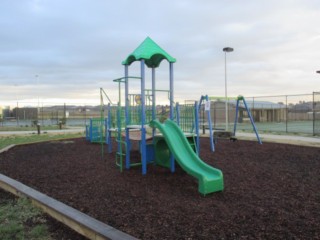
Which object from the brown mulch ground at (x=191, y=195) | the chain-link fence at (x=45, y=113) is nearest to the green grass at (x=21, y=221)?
the brown mulch ground at (x=191, y=195)

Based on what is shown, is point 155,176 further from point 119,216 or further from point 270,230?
point 270,230

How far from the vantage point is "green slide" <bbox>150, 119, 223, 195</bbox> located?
16.6ft

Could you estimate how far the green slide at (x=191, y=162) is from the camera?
5.05 metres

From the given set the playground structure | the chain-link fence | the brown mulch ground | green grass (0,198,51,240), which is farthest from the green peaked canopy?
the chain-link fence

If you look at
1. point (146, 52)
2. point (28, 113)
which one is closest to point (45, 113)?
Answer: point (28, 113)

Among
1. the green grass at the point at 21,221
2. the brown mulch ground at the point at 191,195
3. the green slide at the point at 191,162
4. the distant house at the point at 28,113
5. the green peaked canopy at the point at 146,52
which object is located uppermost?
the green peaked canopy at the point at 146,52

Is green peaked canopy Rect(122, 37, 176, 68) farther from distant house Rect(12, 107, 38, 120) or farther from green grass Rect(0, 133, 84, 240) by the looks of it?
distant house Rect(12, 107, 38, 120)

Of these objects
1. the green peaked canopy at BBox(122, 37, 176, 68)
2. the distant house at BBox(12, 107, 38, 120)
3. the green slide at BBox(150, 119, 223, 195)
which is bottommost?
the green slide at BBox(150, 119, 223, 195)

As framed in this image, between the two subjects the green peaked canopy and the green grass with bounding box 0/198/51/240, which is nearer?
the green grass with bounding box 0/198/51/240

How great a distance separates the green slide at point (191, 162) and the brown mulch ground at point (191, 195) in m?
0.18

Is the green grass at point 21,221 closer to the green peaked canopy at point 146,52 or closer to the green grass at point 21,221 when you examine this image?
the green grass at point 21,221

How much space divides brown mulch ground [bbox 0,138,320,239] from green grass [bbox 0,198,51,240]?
54cm

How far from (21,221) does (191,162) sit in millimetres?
3016

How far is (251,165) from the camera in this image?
7.51 metres
